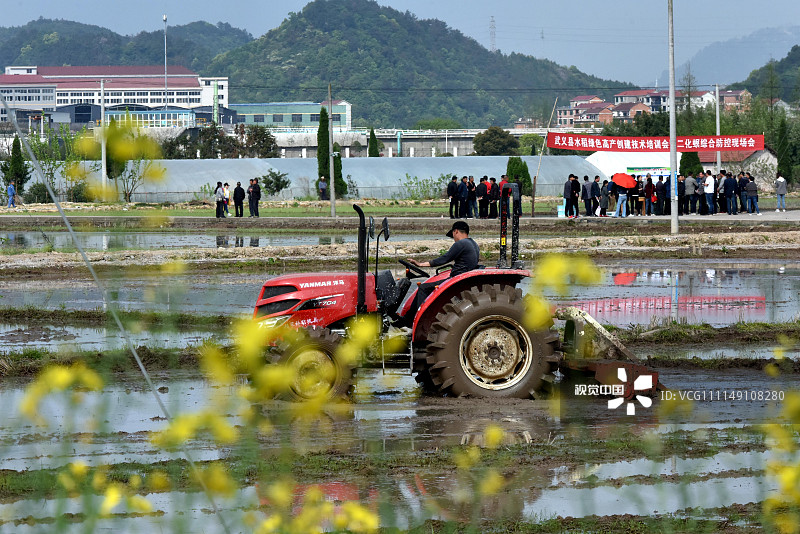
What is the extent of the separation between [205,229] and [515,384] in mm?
27871

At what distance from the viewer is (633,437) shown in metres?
7.89

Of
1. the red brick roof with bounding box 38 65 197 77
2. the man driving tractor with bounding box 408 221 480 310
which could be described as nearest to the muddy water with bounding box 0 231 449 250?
the man driving tractor with bounding box 408 221 480 310

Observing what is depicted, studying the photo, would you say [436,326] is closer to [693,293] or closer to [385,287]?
[385,287]

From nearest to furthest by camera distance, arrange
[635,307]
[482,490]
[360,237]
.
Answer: [482,490] < [360,237] < [635,307]

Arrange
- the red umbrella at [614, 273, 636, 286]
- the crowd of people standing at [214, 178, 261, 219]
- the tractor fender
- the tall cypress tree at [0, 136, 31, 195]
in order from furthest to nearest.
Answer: the tall cypress tree at [0, 136, 31, 195] → the crowd of people standing at [214, 178, 261, 219] → the red umbrella at [614, 273, 636, 286] → the tractor fender

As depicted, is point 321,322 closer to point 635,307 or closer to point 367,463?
point 367,463

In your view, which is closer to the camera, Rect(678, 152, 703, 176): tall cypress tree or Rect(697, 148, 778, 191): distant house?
Rect(678, 152, 703, 176): tall cypress tree

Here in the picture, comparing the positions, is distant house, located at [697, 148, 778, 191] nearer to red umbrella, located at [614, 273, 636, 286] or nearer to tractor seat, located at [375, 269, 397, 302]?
red umbrella, located at [614, 273, 636, 286]

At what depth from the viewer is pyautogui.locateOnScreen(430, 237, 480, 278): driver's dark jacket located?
980 cm

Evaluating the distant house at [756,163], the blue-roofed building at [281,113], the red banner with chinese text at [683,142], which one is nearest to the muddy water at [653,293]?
the red banner with chinese text at [683,142]

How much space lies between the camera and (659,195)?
37.9 meters

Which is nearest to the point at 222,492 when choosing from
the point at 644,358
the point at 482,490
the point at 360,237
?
the point at 482,490

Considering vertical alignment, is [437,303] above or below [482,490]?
above

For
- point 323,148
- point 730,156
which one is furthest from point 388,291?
point 730,156
